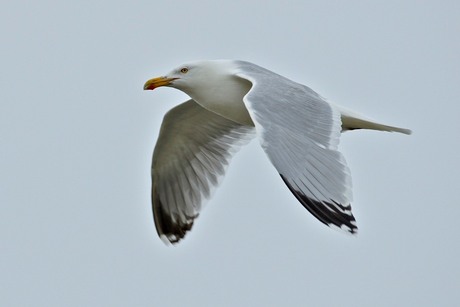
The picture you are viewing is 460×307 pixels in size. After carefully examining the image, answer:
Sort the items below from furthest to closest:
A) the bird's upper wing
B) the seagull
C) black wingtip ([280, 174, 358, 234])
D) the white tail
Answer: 1. the white tail
2. the seagull
3. the bird's upper wing
4. black wingtip ([280, 174, 358, 234])

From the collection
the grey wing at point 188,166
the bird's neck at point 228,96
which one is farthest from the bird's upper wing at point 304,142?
the grey wing at point 188,166

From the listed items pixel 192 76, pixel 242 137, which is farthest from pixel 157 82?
pixel 242 137

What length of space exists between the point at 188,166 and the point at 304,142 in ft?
9.43

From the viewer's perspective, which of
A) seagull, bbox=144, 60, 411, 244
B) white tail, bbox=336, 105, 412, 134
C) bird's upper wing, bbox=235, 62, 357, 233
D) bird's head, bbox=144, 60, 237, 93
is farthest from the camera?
bird's head, bbox=144, 60, 237, 93

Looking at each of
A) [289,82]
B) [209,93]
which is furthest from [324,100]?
[209,93]

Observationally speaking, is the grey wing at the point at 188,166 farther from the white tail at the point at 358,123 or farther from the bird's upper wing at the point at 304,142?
the bird's upper wing at the point at 304,142

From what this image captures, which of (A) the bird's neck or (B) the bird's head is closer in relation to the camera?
(A) the bird's neck

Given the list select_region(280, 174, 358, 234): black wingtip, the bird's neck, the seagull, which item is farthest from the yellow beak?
select_region(280, 174, 358, 234): black wingtip

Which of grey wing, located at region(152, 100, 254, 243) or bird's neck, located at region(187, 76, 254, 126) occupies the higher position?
bird's neck, located at region(187, 76, 254, 126)

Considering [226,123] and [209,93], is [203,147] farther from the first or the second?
[209,93]

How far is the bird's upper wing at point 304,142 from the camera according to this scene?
295 inches

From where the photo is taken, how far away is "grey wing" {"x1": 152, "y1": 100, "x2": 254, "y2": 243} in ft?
35.1

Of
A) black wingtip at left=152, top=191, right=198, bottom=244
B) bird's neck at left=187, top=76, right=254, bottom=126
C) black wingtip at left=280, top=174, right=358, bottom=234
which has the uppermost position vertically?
bird's neck at left=187, top=76, right=254, bottom=126

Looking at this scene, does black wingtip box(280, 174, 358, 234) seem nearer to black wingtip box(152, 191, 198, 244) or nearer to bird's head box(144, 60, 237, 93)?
bird's head box(144, 60, 237, 93)
